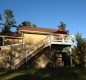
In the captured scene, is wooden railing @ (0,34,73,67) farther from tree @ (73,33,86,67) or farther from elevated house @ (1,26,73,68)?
tree @ (73,33,86,67)

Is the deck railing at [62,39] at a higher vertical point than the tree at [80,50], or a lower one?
higher

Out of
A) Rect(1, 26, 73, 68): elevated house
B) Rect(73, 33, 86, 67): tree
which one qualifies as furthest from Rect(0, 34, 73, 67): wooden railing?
Rect(73, 33, 86, 67): tree

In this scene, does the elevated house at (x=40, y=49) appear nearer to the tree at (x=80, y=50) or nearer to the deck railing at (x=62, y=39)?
the deck railing at (x=62, y=39)

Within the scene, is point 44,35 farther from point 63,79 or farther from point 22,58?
point 63,79

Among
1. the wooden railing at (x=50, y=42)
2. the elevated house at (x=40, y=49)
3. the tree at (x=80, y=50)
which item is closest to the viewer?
the tree at (x=80, y=50)

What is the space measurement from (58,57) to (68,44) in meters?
4.43

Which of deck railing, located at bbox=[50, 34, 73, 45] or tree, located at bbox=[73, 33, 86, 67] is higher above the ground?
deck railing, located at bbox=[50, 34, 73, 45]

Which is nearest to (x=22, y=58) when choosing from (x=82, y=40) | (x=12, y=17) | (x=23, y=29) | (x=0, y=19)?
(x=23, y=29)

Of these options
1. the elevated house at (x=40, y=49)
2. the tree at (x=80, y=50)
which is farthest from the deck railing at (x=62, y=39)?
the tree at (x=80, y=50)

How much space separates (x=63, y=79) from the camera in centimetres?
1741

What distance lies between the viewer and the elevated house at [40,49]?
34.7 metres

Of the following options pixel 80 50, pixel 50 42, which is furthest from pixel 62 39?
pixel 80 50

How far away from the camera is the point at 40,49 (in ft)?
117

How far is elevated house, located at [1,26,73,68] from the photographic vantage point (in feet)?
114
